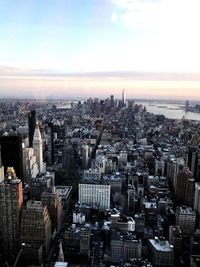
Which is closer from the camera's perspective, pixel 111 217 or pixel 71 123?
pixel 111 217

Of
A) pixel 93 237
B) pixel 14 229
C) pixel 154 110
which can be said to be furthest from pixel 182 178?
pixel 154 110

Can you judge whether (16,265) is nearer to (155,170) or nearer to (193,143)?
(155,170)

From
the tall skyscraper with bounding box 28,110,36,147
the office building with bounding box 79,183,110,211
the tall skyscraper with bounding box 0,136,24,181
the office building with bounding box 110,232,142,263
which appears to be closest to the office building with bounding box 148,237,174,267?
the office building with bounding box 110,232,142,263

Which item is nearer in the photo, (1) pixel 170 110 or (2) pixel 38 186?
(2) pixel 38 186

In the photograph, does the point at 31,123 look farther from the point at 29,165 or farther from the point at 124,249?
the point at 124,249

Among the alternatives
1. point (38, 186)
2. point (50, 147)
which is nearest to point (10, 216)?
point (38, 186)

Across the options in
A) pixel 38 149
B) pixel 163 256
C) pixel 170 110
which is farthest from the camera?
pixel 170 110
